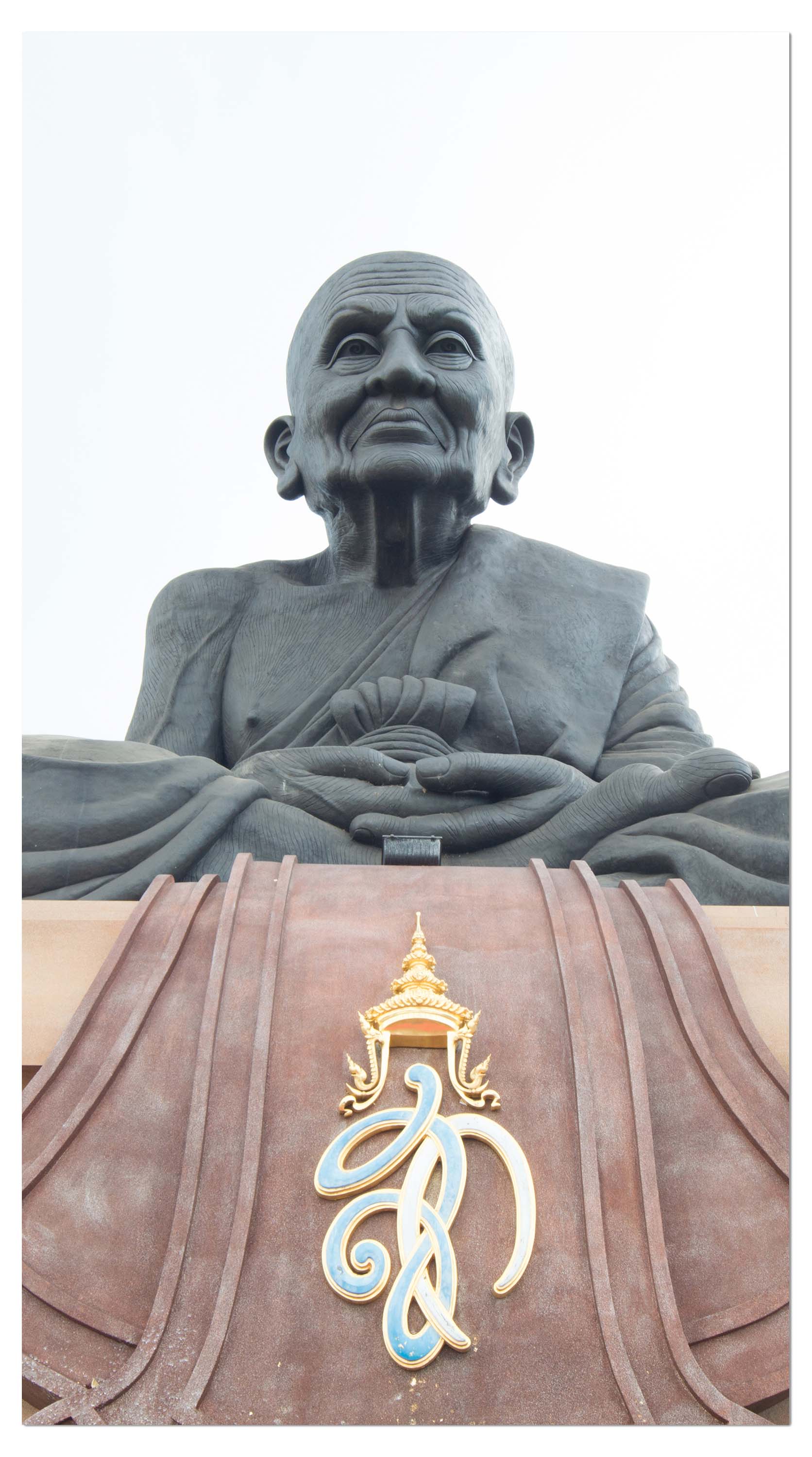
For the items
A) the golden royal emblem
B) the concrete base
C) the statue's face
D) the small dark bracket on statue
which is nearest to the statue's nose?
the statue's face

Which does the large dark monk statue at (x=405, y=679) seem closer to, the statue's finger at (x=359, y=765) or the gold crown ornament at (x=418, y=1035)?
the statue's finger at (x=359, y=765)

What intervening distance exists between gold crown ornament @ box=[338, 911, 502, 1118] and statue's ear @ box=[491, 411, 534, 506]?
11.5ft

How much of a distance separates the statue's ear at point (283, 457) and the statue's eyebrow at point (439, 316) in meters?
0.92

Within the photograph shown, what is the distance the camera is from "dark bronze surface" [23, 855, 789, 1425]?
3834 millimetres

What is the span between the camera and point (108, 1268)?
4090 millimetres

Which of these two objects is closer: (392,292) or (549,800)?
(549,800)

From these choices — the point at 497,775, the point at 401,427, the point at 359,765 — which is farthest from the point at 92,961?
the point at 401,427

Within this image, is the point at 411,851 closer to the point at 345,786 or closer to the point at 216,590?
the point at 345,786

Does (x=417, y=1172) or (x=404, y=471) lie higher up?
(x=404, y=471)

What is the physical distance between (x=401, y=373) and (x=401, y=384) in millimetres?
51

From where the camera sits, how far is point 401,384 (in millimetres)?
6863

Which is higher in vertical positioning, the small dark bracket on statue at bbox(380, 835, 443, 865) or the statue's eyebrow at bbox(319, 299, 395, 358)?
the statue's eyebrow at bbox(319, 299, 395, 358)

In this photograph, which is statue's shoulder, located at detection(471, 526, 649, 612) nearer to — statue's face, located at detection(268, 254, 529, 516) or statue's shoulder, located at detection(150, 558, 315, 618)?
statue's face, located at detection(268, 254, 529, 516)

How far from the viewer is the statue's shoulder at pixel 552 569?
732 cm
